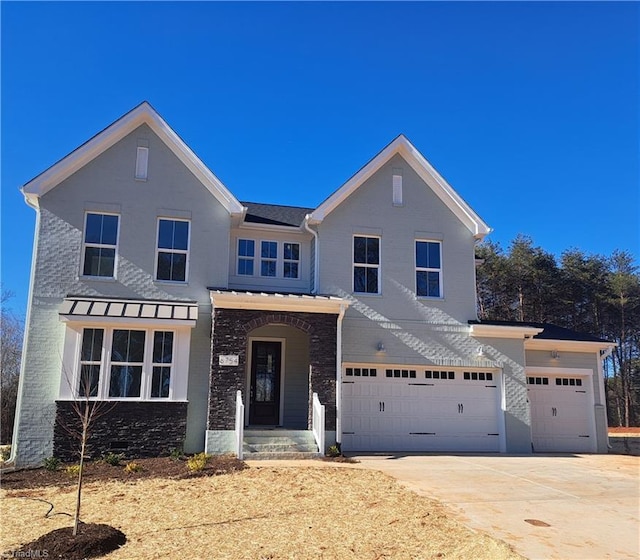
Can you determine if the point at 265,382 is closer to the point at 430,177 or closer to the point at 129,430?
the point at 129,430

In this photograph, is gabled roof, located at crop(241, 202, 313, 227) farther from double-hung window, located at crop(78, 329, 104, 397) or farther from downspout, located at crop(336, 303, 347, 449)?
double-hung window, located at crop(78, 329, 104, 397)

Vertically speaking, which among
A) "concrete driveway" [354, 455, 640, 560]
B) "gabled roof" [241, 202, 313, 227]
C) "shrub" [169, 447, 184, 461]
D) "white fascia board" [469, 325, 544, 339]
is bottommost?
"concrete driveway" [354, 455, 640, 560]

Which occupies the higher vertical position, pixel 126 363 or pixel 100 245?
pixel 100 245

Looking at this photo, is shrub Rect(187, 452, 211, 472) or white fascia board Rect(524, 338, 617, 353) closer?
shrub Rect(187, 452, 211, 472)

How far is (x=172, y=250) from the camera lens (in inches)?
593

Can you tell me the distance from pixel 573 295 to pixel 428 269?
21.5m

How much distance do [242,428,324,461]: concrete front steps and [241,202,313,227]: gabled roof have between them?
6355 mm

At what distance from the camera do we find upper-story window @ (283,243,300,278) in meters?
17.1

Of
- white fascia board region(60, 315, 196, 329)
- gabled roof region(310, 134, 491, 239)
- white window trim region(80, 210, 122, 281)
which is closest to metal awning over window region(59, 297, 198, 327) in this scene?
white fascia board region(60, 315, 196, 329)

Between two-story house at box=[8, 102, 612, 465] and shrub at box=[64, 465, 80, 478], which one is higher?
two-story house at box=[8, 102, 612, 465]

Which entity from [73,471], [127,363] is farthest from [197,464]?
[127,363]

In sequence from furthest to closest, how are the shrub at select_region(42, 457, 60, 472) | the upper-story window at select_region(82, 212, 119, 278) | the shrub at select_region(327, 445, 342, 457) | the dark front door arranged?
the dark front door, the upper-story window at select_region(82, 212, 119, 278), the shrub at select_region(327, 445, 342, 457), the shrub at select_region(42, 457, 60, 472)

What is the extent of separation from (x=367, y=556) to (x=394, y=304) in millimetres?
10400

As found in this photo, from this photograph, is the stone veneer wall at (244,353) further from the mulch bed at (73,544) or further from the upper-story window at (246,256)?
the mulch bed at (73,544)
